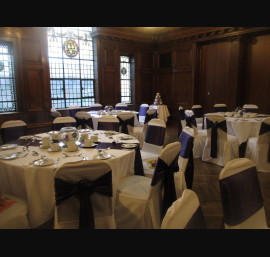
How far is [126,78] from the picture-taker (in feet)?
31.5

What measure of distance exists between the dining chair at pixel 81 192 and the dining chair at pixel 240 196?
82 centimetres

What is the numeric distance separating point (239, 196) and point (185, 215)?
0.70 meters

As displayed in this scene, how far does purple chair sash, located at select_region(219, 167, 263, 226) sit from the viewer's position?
5.10 ft

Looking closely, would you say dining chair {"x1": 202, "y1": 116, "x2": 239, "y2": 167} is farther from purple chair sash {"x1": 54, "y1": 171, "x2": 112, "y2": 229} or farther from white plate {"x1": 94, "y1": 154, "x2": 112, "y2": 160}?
purple chair sash {"x1": 54, "y1": 171, "x2": 112, "y2": 229}

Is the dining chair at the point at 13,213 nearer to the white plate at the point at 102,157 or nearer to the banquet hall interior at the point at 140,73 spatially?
the white plate at the point at 102,157

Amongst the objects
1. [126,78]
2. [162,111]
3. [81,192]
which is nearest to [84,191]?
[81,192]

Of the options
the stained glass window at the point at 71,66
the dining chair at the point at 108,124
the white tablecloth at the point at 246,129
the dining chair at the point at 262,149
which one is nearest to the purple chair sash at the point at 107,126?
the dining chair at the point at 108,124

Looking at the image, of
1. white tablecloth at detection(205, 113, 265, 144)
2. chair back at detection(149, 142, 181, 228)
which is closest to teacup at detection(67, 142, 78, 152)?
chair back at detection(149, 142, 181, 228)

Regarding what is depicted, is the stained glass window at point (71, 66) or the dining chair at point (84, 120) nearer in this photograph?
the dining chair at point (84, 120)

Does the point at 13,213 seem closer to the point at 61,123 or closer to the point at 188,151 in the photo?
the point at 188,151

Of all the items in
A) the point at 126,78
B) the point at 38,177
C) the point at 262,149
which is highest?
the point at 126,78

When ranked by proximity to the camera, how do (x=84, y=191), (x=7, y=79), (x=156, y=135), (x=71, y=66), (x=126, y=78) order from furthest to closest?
(x=126, y=78), (x=71, y=66), (x=7, y=79), (x=156, y=135), (x=84, y=191)

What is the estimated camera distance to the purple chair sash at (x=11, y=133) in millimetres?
3608

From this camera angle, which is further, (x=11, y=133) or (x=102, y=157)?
(x=11, y=133)
